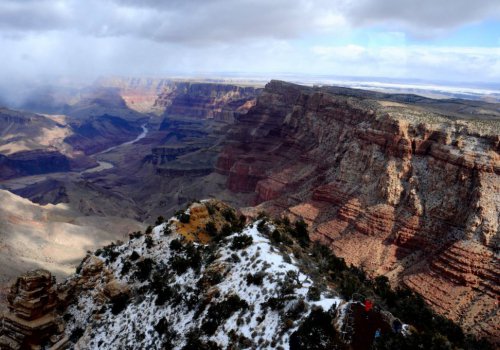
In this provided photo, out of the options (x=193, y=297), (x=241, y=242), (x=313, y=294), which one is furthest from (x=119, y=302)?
(x=313, y=294)

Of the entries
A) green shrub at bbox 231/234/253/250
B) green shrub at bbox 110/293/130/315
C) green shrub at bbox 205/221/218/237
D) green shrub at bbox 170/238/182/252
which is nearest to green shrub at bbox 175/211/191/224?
green shrub at bbox 205/221/218/237

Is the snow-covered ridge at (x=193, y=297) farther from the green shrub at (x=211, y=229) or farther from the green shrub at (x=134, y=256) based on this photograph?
the green shrub at (x=211, y=229)

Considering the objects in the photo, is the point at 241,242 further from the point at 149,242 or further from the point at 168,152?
the point at 168,152

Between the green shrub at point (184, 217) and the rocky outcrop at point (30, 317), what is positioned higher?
the green shrub at point (184, 217)

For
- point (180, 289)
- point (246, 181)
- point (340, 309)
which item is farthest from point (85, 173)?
point (340, 309)

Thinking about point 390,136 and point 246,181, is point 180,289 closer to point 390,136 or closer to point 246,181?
point 390,136

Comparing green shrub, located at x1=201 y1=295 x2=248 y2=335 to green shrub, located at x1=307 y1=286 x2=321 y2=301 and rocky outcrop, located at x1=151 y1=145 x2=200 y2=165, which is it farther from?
rocky outcrop, located at x1=151 y1=145 x2=200 y2=165

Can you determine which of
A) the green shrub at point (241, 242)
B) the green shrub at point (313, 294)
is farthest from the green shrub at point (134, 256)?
the green shrub at point (313, 294)
